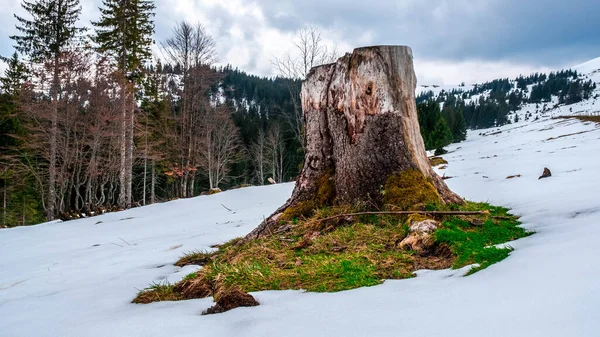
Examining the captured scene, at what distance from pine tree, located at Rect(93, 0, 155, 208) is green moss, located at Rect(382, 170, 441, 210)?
16915 mm

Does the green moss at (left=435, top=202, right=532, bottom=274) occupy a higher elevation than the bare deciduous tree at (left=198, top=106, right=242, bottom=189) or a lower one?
lower

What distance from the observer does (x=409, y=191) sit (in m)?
3.59

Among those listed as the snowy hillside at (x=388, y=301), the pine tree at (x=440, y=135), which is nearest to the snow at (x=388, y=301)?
the snowy hillside at (x=388, y=301)

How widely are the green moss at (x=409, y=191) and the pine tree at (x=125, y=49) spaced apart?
16.9 meters

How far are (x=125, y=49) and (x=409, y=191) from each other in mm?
19651

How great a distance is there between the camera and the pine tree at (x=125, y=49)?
701 inches

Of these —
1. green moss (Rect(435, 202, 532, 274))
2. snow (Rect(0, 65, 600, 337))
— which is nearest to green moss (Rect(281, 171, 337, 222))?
snow (Rect(0, 65, 600, 337))

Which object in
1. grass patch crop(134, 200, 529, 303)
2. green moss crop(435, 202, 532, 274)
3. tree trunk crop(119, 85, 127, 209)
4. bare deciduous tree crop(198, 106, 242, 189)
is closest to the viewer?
green moss crop(435, 202, 532, 274)

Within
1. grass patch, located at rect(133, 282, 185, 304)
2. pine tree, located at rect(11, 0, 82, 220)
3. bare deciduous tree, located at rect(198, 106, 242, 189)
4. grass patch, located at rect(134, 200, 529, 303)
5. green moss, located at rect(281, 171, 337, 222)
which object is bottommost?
grass patch, located at rect(133, 282, 185, 304)

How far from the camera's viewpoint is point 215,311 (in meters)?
1.85

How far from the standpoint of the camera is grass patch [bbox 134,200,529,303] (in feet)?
7.26

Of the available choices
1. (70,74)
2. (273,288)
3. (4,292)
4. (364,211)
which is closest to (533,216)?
(364,211)

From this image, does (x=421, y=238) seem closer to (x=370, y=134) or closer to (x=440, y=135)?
(x=370, y=134)

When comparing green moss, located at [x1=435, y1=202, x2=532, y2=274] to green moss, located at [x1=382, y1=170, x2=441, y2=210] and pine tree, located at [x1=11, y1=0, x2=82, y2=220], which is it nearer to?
green moss, located at [x1=382, y1=170, x2=441, y2=210]
